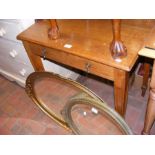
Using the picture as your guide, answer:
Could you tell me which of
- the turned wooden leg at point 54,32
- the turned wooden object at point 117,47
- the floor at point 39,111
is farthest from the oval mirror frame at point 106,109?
the floor at point 39,111

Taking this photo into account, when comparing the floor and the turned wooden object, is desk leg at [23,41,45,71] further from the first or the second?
the turned wooden object

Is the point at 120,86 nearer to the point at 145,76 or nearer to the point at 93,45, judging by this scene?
the point at 93,45

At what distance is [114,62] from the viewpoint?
2.92 ft

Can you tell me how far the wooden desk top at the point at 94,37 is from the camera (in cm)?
92

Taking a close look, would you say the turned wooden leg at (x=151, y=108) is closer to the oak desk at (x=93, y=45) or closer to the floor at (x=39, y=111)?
the oak desk at (x=93, y=45)

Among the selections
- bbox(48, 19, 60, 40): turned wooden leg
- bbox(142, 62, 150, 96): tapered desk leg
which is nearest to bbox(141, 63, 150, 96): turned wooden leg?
bbox(142, 62, 150, 96): tapered desk leg

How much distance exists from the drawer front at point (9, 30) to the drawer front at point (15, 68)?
30 centimetres

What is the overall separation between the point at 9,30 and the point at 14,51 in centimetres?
22

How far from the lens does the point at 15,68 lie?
5.82ft

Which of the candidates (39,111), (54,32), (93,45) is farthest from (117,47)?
(39,111)

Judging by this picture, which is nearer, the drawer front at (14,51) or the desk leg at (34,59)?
the desk leg at (34,59)
